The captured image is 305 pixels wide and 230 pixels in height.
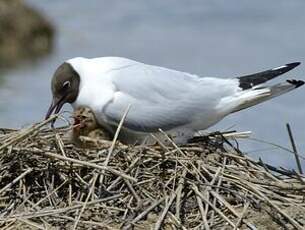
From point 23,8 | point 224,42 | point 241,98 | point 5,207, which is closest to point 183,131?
point 241,98

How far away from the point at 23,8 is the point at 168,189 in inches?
739

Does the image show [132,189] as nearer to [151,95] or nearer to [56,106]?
[151,95]

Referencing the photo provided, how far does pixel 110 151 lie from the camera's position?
679cm

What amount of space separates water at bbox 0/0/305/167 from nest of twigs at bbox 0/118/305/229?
5.16m

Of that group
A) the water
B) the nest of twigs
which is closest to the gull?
the nest of twigs

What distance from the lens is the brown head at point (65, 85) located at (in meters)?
7.59

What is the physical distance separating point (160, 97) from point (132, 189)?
1118 mm

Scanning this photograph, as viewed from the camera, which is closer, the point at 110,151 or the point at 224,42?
the point at 110,151

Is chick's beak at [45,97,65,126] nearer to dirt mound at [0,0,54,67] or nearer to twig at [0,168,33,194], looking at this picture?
twig at [0,168,33,194]

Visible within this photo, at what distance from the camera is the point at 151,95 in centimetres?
750

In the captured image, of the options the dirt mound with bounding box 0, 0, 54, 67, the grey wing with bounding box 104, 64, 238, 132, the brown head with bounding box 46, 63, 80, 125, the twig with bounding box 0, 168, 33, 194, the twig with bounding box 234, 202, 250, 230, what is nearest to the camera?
the twig with bounding box 234, 202, 250, 230

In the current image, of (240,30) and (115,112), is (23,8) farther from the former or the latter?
(115,112)

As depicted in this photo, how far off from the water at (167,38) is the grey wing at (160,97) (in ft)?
14.1

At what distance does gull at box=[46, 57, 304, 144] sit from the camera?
24.2 feet
